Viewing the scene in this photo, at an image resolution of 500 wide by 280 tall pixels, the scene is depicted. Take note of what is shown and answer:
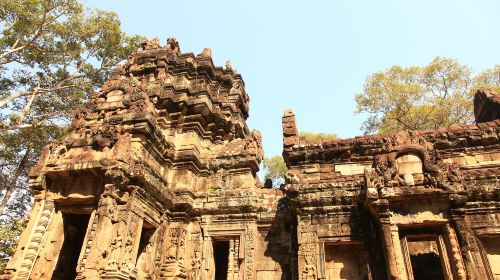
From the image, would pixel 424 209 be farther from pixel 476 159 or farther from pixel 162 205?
pixel 162 205

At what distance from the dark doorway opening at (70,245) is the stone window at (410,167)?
305 inches

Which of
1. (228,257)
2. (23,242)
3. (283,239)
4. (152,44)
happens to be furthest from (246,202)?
(152,44)

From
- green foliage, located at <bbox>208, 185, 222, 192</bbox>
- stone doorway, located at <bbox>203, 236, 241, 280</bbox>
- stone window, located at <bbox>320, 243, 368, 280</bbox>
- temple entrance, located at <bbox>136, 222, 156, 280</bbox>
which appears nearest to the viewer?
stone window, located at <bbox>320, 243, 368, 280</bbox>

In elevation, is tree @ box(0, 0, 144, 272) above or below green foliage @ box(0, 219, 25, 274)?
above

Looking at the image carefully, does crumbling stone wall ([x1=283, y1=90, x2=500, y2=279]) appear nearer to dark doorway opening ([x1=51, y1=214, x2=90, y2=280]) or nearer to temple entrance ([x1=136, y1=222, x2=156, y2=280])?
temple entrance ([x1=136, y1=222, x2=156, y2=280])

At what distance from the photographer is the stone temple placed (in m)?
6.91

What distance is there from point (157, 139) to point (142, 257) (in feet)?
9.88

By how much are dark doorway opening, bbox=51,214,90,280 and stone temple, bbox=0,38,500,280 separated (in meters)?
0.03

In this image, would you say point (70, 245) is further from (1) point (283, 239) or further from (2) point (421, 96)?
(2) point (421, 96)

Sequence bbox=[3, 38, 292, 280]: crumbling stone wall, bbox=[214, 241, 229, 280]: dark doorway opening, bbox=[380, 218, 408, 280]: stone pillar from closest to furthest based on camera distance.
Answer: bbox=[380, 218, 408, 280]: stone pillar
bbox=[3, 38, 292, 280]: crumbling stone wall
bbox=[214, 241, 229, 280]: dark doorway opening

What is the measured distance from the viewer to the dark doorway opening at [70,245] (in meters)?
8.41

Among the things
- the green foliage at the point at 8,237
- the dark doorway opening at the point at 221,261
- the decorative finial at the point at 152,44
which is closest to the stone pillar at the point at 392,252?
the dark doorway opening at the point at 221,261

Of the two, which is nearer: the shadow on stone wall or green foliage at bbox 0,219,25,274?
the shadow on stone wall

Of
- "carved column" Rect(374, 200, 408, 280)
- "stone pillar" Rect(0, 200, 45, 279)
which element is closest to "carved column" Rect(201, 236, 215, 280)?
"stone pillar" Rect(0, 200, 45, 279)
